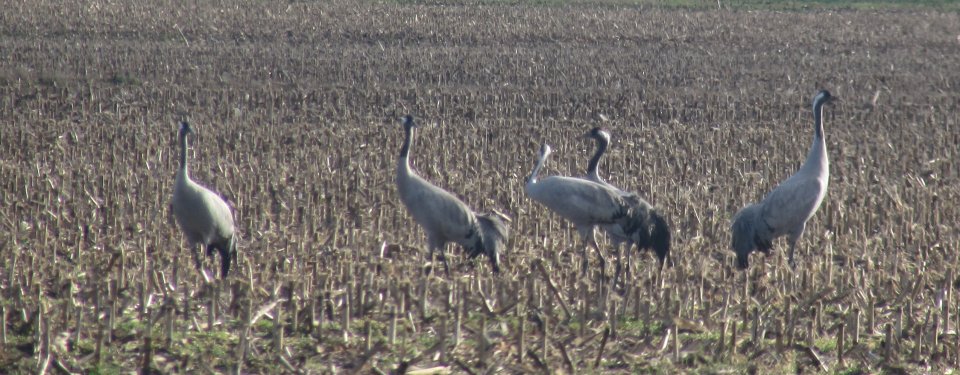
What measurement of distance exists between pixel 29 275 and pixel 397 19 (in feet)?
61.0

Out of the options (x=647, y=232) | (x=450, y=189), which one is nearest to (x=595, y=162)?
(x=647, y=232)

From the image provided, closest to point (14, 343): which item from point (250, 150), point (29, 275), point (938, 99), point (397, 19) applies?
point (29, 275)

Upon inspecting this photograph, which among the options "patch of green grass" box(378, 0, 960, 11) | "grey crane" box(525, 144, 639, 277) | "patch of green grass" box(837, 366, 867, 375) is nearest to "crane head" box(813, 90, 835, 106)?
"grey crane" box(525, 144, 639, 277)

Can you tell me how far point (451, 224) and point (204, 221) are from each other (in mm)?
1454

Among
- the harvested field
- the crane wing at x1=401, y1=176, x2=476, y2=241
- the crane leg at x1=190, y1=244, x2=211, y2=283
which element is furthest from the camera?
the crane wing at x1=401, y1=176, x2=476, y2=241

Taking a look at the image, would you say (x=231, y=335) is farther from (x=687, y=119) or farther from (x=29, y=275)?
(x=687, y=119)

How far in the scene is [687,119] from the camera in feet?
48.3

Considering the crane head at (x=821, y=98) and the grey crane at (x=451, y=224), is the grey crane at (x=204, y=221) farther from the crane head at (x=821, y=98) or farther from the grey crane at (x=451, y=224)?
the crane head at (x=821, y=98)

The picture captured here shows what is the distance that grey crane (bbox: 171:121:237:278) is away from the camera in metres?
7.32

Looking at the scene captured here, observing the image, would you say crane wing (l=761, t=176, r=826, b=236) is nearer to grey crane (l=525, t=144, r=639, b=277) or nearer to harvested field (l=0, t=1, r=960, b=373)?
harvested field (l=0, t=1, r=960, b=373)

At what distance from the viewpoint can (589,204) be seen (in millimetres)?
7770

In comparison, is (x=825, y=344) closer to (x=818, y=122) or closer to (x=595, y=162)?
(x=818, y=122)

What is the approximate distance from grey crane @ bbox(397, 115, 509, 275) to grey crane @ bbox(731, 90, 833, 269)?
1447 mm

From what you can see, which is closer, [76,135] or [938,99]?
[76,135]
